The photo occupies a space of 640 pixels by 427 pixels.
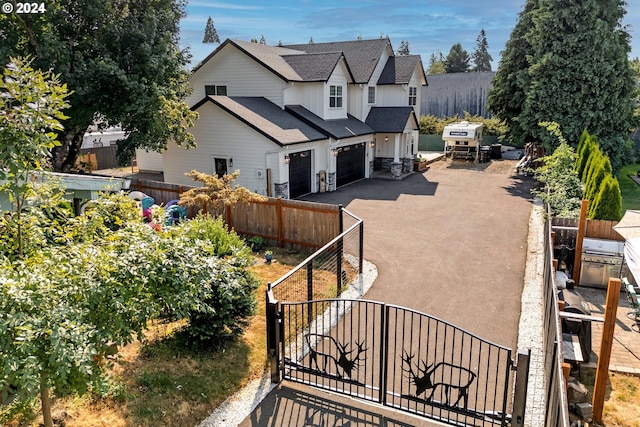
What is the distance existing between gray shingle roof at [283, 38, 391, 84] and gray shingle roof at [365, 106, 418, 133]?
258cm

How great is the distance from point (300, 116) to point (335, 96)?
364 cm

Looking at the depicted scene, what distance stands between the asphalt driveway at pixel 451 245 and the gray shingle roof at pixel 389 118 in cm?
398

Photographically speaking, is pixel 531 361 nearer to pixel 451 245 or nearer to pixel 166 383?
pixel 166 383

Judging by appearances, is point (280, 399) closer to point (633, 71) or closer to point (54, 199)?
point (54, 199)

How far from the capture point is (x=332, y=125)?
25.8m

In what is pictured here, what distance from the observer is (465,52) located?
88.0m

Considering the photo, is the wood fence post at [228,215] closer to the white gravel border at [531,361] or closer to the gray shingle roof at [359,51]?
the white gravel border at [531,361]

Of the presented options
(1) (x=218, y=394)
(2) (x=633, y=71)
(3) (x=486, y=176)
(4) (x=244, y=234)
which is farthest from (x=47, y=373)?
(2) (x=633, y=71)

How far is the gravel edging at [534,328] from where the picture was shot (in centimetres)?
679

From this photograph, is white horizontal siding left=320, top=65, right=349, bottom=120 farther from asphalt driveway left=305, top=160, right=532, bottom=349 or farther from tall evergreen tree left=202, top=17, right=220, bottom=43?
tall evergreen tree left=202, top=17, right=220, bottom=43

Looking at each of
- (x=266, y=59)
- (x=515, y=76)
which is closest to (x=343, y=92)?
(x=266, y=59)

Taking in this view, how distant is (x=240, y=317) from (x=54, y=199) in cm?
389

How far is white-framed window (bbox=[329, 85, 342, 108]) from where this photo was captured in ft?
86.5

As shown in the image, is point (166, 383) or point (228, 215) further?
point (228, 215)
